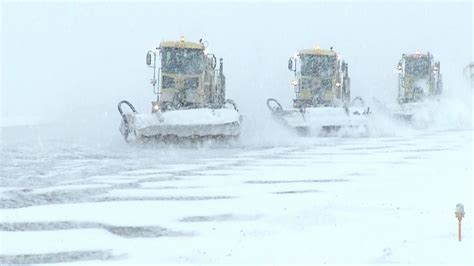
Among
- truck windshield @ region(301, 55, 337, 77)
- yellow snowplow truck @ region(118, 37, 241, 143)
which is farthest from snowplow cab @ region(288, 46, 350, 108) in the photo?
yellow snowplow truck @ region(118, 37, 241, 143)

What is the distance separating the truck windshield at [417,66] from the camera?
89.6ft

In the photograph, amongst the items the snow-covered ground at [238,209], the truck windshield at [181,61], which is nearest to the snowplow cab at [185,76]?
the truck windshield at [181,61]

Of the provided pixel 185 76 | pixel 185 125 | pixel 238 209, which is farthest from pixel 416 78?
pixel 238 209

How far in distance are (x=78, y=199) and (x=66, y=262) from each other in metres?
3.17

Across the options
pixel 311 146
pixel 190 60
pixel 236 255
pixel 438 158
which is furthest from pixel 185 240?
pixel 190 60

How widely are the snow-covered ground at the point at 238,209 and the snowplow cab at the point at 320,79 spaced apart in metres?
9.11

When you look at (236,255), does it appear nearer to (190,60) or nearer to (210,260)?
(210,260)

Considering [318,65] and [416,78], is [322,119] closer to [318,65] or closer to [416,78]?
[318,65]

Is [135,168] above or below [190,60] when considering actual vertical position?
below

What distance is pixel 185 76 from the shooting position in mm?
18562

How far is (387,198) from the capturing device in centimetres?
804

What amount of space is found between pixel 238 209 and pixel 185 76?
11.3 m

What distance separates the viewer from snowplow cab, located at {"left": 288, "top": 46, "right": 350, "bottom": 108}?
2306cm

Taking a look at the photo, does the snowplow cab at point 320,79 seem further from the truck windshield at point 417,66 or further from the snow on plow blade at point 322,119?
the truck windshield at point 417,66
